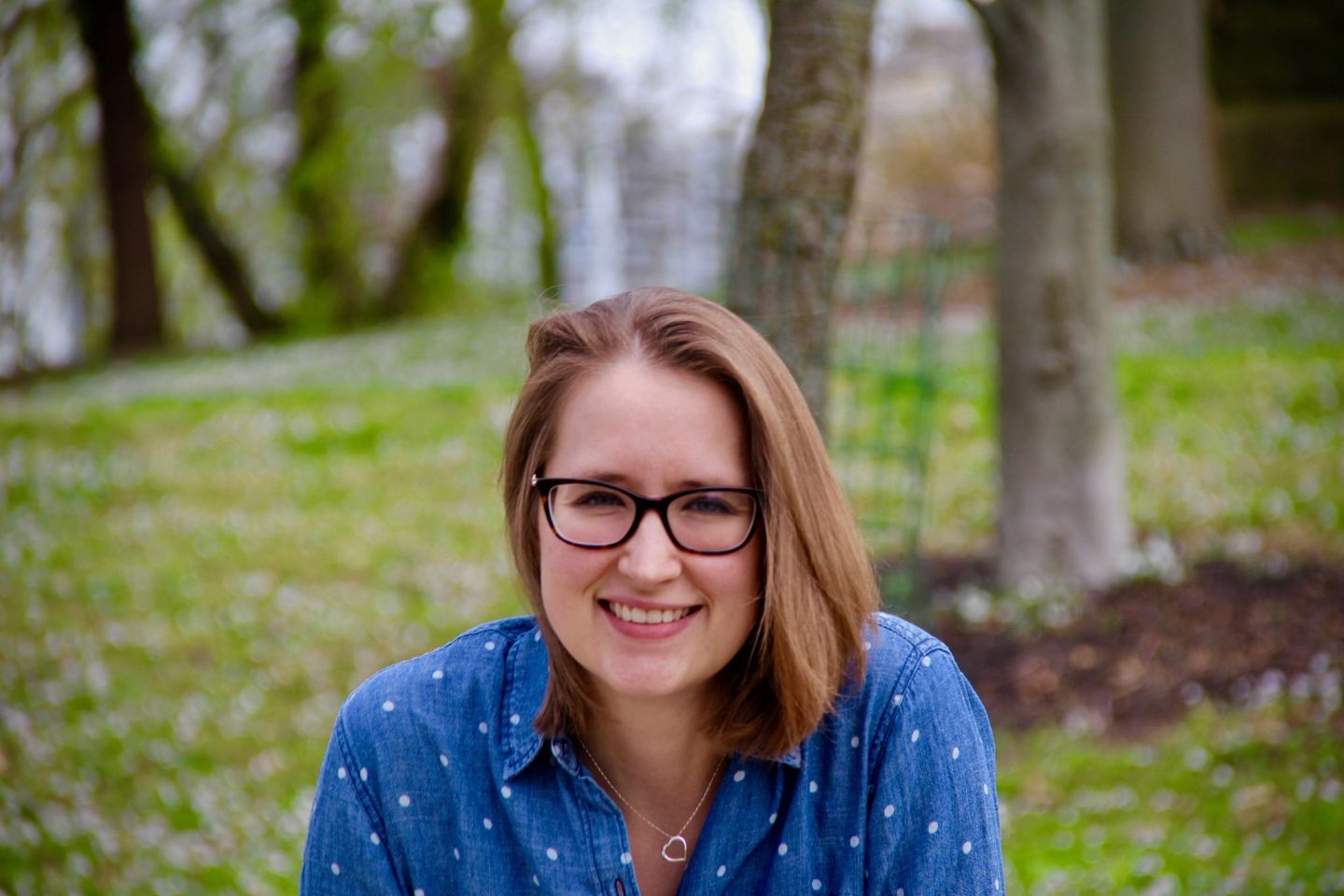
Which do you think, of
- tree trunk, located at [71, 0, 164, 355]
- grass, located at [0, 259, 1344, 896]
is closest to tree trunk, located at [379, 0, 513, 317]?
tree trunk, located at [71, 0, 164, 355]

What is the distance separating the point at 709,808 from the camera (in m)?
1.97

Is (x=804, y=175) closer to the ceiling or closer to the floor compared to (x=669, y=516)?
closer to the ceiling

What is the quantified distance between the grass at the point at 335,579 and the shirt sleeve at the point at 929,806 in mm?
842

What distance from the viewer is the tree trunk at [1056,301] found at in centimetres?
569

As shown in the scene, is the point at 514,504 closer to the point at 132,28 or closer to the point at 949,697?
the point at 949,697

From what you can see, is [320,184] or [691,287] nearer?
[691,287]

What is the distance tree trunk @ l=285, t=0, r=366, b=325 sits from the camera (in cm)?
1488

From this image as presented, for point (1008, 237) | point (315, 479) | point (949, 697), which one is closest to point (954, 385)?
point (1008, 237)

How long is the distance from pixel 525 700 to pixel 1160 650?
3968 millimetres

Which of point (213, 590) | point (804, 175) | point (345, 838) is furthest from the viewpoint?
point (213, 590)

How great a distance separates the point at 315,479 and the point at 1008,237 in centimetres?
495

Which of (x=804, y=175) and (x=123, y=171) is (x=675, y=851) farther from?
(x=123, y=171)

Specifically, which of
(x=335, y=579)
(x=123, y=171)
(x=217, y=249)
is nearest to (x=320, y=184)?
(x=217, y=249)

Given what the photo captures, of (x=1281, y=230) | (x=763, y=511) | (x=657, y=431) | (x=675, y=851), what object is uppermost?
(x=1281, y=230)
